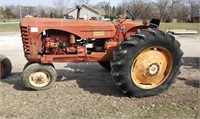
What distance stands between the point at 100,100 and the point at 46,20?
189 centimetres

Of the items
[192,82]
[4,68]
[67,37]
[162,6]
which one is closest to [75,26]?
[67,37]

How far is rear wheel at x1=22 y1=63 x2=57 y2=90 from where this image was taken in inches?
210

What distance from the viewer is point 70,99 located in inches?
199

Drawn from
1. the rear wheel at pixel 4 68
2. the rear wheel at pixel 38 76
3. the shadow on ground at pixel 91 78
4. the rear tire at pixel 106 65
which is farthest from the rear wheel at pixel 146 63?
the rear wheel at pixel 4 68

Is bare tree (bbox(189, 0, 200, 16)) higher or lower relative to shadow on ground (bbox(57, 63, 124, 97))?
higher

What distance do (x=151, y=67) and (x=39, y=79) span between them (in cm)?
221

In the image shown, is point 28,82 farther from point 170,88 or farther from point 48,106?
point 170,88

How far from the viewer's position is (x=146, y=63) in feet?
17.0

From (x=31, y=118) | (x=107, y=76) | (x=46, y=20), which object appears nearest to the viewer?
(x=31, y=118)

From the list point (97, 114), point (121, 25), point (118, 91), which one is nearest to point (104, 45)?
point (121, 25)

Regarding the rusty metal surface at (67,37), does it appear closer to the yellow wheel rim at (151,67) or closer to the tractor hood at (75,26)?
the tractor hood at (75,26)

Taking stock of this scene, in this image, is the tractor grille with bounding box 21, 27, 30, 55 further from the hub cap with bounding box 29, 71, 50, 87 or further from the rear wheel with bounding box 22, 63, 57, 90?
the hub cap with bounding box 29, 71, 50, 87

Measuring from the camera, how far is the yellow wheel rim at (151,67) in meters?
5.16

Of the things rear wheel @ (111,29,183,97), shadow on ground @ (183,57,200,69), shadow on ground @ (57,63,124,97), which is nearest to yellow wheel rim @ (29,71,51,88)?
shadow on ground @ (57,63,124,97)
